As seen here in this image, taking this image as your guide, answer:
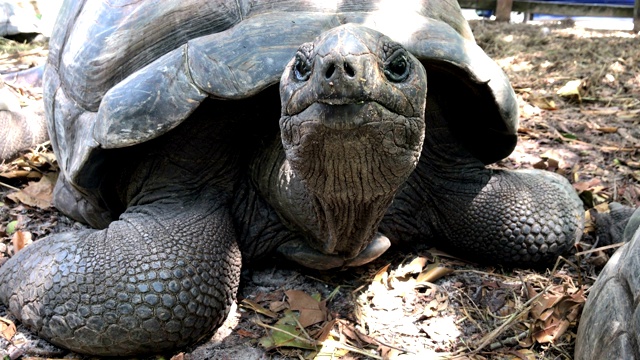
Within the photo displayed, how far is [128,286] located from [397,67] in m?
1.12

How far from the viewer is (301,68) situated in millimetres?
1705

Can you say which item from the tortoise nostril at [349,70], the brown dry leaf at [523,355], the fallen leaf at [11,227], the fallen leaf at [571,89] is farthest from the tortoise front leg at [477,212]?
the fallen leaf at [571,89]

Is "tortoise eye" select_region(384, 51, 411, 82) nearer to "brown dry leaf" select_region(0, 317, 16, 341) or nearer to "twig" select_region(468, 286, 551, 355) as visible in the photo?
"twig" select_region(468, 286, 551, 355)

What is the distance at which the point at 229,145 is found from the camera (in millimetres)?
2596

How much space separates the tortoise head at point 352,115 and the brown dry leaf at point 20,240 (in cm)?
155

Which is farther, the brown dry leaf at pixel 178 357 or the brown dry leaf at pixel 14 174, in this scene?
the brown dry leaf at pixel 14 174

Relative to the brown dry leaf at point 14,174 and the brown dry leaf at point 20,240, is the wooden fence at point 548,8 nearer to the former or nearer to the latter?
the brown dry leaf at point 14,174

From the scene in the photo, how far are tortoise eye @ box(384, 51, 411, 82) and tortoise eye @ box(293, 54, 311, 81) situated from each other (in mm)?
193

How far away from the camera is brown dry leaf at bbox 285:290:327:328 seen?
7.93 ft

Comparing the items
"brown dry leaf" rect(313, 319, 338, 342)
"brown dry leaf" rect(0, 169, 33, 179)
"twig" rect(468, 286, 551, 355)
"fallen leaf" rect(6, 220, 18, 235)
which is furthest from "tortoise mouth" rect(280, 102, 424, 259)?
"brown dry leaf" rect(0, 169, 33, 179)

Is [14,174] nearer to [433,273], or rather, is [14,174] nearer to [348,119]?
[433,273]

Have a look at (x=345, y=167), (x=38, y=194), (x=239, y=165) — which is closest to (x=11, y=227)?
(x=38, y=194)

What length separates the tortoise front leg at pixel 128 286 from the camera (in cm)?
216

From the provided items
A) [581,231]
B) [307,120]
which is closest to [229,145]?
[307,120]
